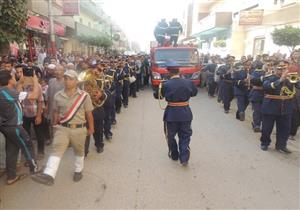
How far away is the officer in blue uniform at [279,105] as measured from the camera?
20.2 feet

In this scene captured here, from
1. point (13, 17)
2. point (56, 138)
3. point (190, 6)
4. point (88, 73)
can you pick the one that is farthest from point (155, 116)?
point (190, 6)

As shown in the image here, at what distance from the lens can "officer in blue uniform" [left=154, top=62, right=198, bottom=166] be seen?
5371 millimetres

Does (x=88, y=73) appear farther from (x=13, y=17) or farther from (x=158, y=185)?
(x=158, y=185)

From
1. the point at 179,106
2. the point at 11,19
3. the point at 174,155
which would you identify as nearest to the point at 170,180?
the point at 174,155

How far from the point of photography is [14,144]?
4.74m

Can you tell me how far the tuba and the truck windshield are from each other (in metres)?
9.27

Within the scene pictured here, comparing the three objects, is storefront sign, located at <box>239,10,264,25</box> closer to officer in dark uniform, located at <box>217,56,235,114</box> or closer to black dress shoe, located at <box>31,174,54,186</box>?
officer in dark uniform, located at <box>217,56,235,114</box>

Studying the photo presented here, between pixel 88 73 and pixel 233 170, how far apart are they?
3008 millimetres

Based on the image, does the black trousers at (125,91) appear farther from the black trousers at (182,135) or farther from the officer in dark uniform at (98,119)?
the black trousers at (182,135)

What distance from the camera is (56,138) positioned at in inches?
175

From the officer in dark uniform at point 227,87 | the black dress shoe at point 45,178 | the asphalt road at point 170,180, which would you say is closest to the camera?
the black dress shoe at point 45,178

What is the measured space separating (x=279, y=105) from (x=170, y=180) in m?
2.71

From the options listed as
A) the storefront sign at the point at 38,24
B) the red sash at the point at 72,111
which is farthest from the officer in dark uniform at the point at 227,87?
the storefront sign at the point at 38,24

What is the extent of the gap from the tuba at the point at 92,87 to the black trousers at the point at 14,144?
4.52 feet
